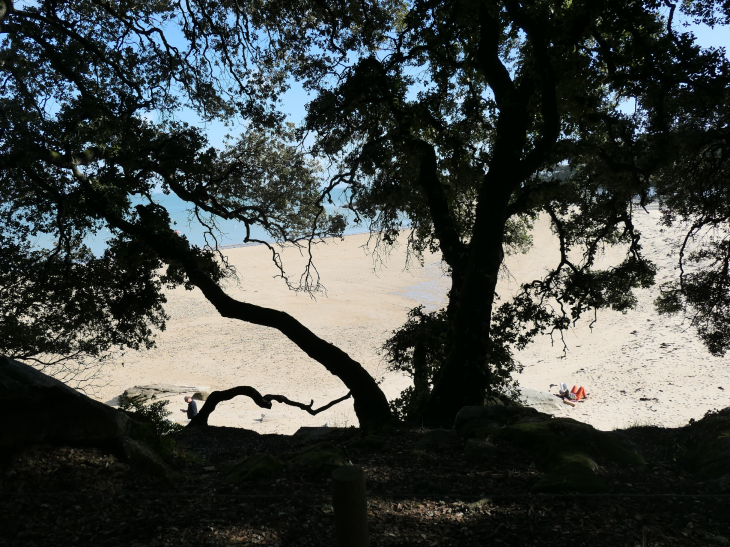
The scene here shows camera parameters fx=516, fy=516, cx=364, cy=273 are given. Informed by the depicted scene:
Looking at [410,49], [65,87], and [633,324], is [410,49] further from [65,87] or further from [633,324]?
[633,324]

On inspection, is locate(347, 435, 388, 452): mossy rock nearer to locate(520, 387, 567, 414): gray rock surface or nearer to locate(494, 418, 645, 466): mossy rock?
locate(494, 418, 645, 466): mossy rock

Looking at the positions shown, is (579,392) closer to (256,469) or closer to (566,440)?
(566,440)

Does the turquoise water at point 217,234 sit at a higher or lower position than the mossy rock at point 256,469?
higher

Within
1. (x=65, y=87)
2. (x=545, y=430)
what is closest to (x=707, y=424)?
(x=545, y=430)

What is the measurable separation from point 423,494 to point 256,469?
1937 millimetres

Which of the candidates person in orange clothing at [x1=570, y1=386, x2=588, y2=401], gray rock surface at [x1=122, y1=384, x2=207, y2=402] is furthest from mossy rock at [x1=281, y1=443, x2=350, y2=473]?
gray rock surface at [x1=122, y1=384, x2=207, y2=402]

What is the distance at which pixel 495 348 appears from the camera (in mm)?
8344

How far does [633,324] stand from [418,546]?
21.7m

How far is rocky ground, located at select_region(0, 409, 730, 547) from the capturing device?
3.49m

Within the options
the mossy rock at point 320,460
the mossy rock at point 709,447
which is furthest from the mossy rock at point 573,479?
the mossy rock at point 320,460

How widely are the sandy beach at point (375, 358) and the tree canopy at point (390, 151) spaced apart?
9.41ft

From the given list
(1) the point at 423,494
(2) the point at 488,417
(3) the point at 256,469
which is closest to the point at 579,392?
(2) the point at 488,417

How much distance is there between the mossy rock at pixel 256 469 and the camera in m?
4.65

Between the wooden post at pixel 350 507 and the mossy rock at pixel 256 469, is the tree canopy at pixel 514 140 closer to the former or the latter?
the mossy rock at pixel 256 469
